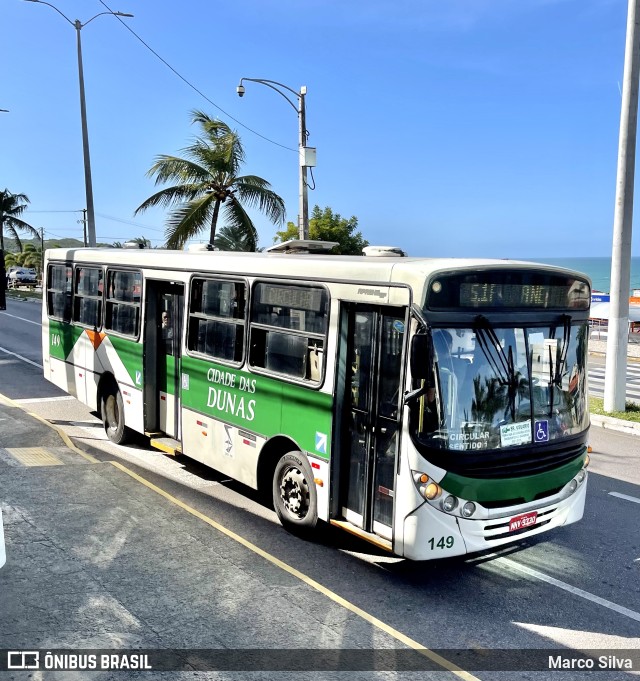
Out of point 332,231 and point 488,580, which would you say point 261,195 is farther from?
point 488,580

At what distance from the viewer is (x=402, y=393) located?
18.3 ft

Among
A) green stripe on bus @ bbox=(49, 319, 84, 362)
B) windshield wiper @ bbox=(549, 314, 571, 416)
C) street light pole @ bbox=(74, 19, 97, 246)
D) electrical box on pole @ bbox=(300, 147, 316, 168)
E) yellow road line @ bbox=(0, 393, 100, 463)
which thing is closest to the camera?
windshield wiper @ bbox=(549, 314, 571, 416)

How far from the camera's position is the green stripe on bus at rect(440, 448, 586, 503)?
5496mm

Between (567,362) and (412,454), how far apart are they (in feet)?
6.08

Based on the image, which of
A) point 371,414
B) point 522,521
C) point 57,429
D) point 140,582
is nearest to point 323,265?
point 371,414

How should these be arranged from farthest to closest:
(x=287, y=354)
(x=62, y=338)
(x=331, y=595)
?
(x=62, y=338) < (x=287, y=354) < (x=331, y=595)

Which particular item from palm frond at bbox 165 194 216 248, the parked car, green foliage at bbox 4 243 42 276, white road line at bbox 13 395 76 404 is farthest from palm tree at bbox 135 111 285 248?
green foliage at bbox 4 243 42 276

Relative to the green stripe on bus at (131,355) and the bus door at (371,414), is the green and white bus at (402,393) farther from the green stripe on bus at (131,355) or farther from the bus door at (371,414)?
the green stripe on bus at (131,355)

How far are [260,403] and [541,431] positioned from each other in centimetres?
288

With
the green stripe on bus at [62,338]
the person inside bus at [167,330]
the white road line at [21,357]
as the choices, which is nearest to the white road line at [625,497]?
the person inside bus at [167,330]

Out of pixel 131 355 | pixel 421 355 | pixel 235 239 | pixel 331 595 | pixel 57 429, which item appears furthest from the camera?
pixel 235 239

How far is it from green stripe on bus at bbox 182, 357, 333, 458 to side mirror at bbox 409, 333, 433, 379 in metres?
1.27

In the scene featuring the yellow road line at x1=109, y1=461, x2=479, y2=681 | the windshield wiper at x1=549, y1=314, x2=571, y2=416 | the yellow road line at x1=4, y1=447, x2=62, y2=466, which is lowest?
the yellow road line at x1=109, y1=461, x2=479, y2=681

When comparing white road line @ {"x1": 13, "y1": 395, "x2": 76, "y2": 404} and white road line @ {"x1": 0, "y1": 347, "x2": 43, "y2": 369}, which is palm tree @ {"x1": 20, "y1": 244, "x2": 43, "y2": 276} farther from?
white road line @ {"x1": 13, "y1": 395, "x2": 76, "y2": 404}
